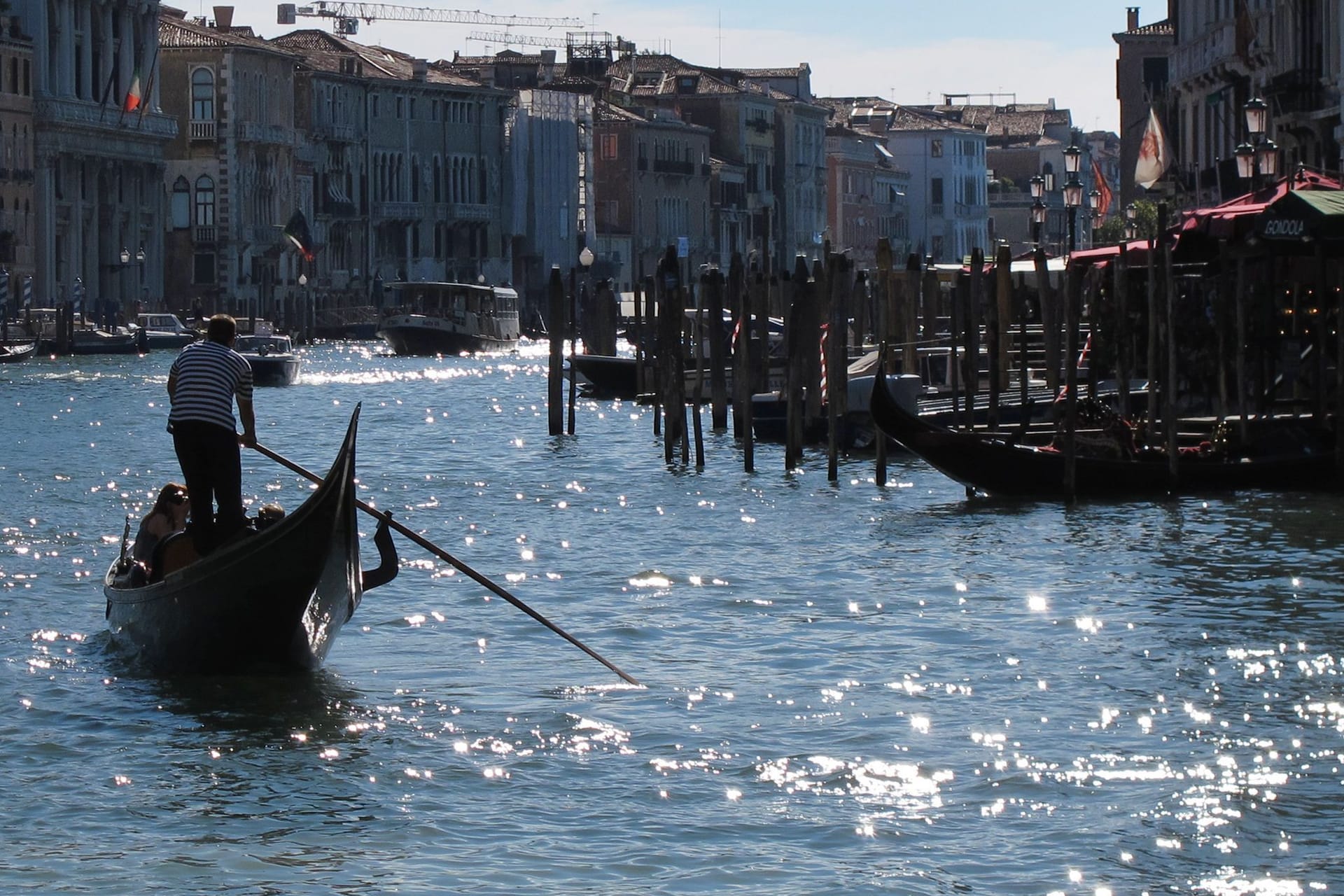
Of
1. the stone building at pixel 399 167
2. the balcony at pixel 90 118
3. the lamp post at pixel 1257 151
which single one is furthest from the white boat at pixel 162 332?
the lamp post at pixel 1257 151

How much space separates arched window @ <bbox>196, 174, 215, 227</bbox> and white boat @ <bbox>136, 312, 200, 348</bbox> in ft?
41.0

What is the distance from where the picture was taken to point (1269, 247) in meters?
16.8

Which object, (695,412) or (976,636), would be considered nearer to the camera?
(976,636)

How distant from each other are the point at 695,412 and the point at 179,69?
44.7 meters

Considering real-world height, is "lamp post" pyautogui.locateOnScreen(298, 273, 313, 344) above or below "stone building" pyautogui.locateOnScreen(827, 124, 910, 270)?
below

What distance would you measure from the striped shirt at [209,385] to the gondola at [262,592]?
0.48 m

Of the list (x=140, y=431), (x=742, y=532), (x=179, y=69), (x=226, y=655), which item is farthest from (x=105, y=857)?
(x=179, y=69)

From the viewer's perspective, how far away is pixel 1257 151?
58.1ft

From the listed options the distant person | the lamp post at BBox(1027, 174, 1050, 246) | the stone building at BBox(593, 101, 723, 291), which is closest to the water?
the distant person

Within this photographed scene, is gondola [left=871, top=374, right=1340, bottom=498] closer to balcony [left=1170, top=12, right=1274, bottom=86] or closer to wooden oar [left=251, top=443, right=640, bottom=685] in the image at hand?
wooden oar [left=251, top=443, right=640, bottom=685]

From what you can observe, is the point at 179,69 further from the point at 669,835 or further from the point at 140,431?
the point at 669,835

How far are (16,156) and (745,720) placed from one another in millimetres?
46062

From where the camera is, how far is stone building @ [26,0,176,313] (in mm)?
53844

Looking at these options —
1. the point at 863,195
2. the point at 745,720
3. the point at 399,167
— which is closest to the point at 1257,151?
the point at 745,720
